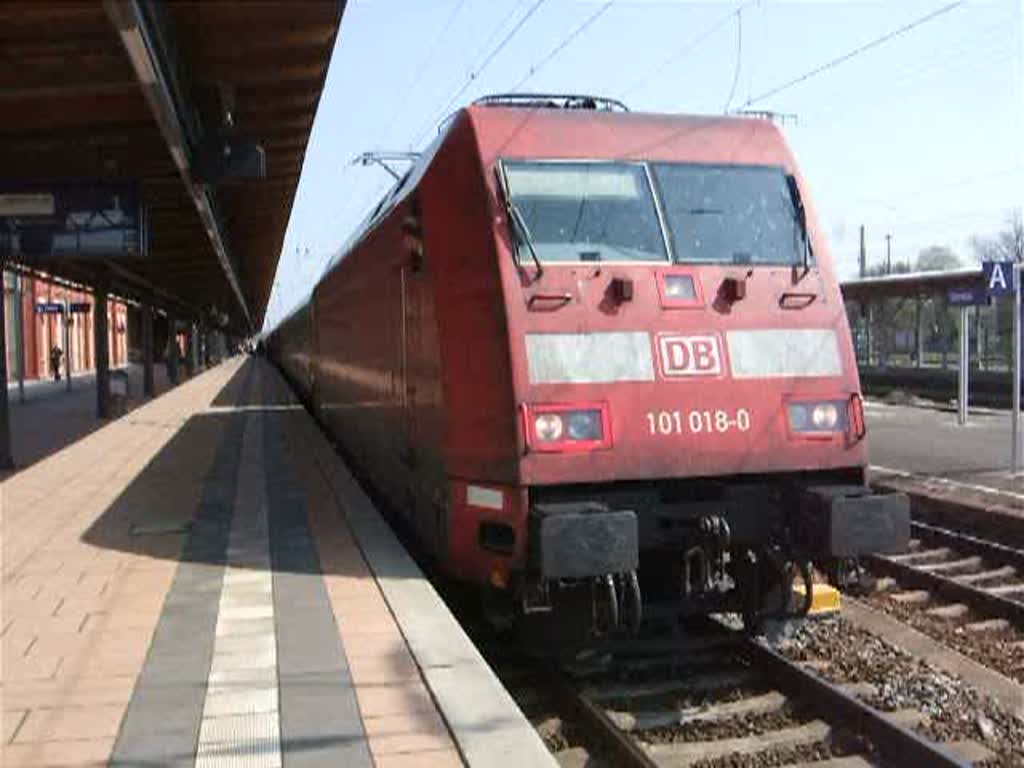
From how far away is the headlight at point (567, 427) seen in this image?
589 centimetres

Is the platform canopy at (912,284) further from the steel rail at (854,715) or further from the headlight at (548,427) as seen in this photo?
the headlight at (548,427)

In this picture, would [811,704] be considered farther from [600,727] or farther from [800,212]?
[800,212]

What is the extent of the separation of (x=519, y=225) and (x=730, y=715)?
9.09ft

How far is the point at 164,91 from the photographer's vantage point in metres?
7.39

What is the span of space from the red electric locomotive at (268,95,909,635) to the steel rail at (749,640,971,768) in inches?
12.2

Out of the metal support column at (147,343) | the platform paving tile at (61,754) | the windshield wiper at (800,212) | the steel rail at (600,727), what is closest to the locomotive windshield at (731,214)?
the windshield wiper at (800,212)

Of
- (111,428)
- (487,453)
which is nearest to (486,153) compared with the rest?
(487,453)

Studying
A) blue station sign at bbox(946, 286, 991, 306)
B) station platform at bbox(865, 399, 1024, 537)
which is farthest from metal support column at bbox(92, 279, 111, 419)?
blue station sign at bbox(946, 286, 991, 306)

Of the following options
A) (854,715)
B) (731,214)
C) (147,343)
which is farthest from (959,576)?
(147,343)

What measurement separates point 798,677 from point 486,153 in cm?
327

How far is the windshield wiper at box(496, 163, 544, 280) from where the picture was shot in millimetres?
6188

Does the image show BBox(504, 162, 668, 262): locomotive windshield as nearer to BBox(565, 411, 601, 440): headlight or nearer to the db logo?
the db logo

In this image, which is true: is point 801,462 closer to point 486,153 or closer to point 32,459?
point 486,153

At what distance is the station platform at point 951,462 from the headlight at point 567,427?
2.62 metres
